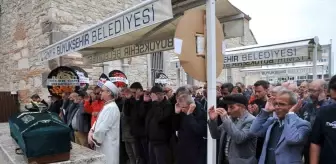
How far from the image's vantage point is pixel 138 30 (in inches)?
169

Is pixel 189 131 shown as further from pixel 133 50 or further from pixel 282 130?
pixel 133 50

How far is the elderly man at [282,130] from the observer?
7.96 ft

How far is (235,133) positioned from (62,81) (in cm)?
524

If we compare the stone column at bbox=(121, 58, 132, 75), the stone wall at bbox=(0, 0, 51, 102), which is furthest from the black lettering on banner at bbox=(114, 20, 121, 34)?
the stone column at bbox=(121, 58, 132, 75)

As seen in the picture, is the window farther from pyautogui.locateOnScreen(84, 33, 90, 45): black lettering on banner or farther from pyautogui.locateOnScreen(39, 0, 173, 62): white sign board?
pyautogui.locateOnScreen(84, 33, 90, 45): black lettering on banner

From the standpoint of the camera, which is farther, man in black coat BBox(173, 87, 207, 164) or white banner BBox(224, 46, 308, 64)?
white banner BBox(224, 46, 308, 64)

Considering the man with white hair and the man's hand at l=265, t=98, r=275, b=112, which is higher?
the man's hand at l=265, t=98, r=275, b=112

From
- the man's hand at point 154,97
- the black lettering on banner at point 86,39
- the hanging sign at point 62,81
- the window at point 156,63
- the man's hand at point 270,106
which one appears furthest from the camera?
the window at point 156,63

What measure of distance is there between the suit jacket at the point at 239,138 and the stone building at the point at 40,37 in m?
6.48

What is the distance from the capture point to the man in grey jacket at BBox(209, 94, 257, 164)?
271 centimetres

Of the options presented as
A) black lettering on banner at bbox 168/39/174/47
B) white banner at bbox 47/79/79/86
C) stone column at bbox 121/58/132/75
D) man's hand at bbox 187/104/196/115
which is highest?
black lettering on banner at bbox 168/39/174/47

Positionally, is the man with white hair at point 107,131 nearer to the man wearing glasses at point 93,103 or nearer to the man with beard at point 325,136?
the man wearing glasses at point 93,103

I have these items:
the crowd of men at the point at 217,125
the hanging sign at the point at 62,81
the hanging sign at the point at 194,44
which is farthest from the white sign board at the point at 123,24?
the hanging sign at the point at 62,81

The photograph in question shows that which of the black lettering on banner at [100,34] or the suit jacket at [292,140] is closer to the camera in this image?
the suit jacket at [292,140]
